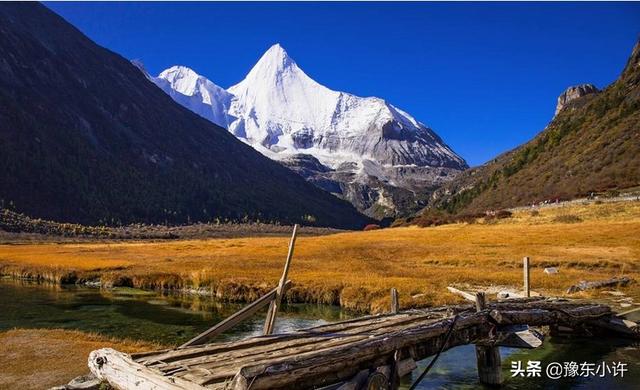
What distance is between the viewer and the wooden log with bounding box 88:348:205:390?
10.8 metres

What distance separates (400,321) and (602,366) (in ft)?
30.0

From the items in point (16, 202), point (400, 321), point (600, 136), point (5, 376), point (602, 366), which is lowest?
point (602, 366)

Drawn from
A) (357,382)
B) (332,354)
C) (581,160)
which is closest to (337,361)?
(332,354)

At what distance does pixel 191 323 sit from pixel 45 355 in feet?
37.5

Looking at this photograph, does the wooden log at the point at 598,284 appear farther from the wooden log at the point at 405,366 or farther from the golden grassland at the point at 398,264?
the wooden log at the point at 405,366

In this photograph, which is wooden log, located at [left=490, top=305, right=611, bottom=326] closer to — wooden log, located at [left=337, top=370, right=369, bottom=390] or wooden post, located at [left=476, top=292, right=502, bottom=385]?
wooden post, located at [left=476, top=292, right=502, bottom=385]

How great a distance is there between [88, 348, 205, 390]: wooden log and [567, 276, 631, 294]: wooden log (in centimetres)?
2890

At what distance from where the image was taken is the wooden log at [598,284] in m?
33.1

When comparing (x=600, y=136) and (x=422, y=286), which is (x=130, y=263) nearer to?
(x=422, y=286)

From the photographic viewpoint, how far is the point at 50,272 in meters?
51.3

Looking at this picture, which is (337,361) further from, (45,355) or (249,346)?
(45,355)

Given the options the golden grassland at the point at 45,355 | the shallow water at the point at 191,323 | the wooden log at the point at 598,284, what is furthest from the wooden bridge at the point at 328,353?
the wooden log at the point at 598,284

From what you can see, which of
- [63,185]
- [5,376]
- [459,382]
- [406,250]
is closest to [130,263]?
[406,250]

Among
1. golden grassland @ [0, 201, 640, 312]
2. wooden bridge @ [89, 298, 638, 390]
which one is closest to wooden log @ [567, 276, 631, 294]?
golden grassland @ [0, 201, 640, 312]
